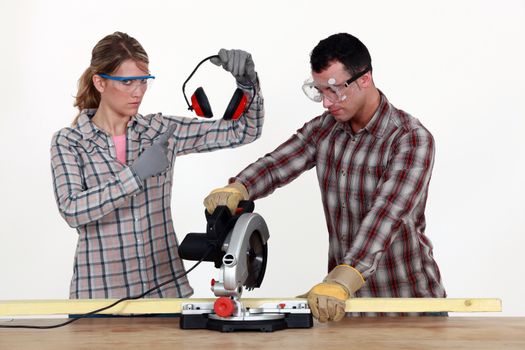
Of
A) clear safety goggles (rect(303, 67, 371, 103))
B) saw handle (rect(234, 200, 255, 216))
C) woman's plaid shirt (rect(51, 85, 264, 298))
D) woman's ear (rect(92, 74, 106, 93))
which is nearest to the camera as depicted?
saw handle (rect(234, 200, 255, 216))

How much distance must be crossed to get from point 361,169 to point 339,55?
42cm

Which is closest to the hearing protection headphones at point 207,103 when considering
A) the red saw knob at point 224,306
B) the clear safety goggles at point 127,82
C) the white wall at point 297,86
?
the clear safety goggles at point 127,82

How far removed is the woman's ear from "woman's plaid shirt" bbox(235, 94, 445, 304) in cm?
65

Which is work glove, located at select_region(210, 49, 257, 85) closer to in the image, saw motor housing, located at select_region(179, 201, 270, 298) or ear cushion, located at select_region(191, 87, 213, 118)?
ear cushion, located at select_region(191, 87, 213, 118)

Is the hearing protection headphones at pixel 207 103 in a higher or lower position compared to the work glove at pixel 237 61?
lower

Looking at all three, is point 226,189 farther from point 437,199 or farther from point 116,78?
point 437,199

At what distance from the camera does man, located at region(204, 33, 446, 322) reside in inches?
113

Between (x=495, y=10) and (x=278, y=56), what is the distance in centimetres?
141

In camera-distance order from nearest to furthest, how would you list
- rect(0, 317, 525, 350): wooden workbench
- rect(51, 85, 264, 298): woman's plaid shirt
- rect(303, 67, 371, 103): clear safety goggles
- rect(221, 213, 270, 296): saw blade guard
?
rect(0, 317, 525, 350): wooden workbench
rect(221, 213, 270, 296): saw blade guard
rect(303, 67, 371, 103): clear safety goggles
rect(51, 85, 264, 298): woman's plaid shirt

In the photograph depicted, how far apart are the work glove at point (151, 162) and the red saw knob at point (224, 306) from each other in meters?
0.70

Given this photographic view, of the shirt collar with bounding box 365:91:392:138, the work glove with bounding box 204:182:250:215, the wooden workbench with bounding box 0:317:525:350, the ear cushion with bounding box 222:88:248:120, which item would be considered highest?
the ear cushion with bounding box 222:88:248:120

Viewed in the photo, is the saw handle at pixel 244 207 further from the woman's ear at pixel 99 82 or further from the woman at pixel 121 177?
the woman's ear at pixel 99 82

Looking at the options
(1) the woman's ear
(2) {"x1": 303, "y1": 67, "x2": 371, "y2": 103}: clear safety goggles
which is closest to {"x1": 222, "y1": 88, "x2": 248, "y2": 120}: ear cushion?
(2) {"x1": 303, "y1": 67, "x2": 371, "y2": 103}: clear safety goggles

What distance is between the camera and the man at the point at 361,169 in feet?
9.38
